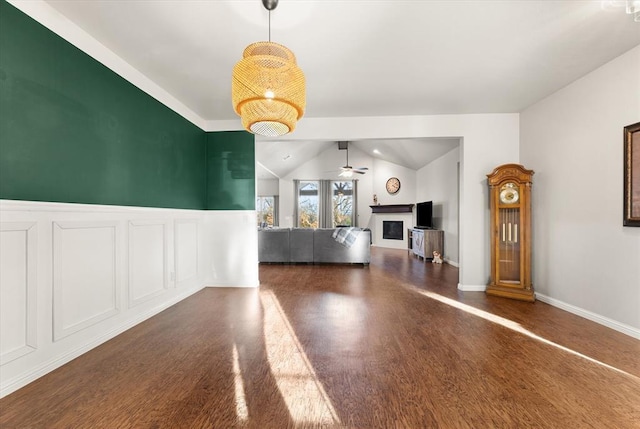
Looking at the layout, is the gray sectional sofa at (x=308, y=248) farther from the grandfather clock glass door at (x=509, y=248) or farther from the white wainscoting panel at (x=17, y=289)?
the white wainscoting panel at (x=17, y=289)

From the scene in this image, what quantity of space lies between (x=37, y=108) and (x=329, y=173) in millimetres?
8227

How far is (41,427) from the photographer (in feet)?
4.42

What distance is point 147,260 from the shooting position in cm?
282

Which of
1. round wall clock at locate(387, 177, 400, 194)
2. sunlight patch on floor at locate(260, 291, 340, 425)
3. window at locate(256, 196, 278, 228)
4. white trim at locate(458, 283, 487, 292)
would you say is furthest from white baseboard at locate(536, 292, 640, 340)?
window at locate(256, 196, 278, 228)

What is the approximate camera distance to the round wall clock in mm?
9099

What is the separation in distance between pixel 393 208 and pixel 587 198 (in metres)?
5.99

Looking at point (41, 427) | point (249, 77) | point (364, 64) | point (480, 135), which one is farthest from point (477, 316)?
point (41, 427)

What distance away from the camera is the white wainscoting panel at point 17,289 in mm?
1586

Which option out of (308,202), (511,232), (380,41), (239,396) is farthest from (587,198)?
(308,202)

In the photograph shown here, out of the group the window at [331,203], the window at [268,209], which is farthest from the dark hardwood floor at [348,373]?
the window at [268,209]

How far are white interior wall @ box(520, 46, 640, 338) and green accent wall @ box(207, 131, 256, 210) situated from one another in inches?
153

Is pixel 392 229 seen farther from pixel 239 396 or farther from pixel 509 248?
pixel 239 396

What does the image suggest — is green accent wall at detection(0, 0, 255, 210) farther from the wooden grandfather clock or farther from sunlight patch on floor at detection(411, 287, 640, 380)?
the wooden grandfather clock

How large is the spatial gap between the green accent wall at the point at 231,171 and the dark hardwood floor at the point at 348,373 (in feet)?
5.30
